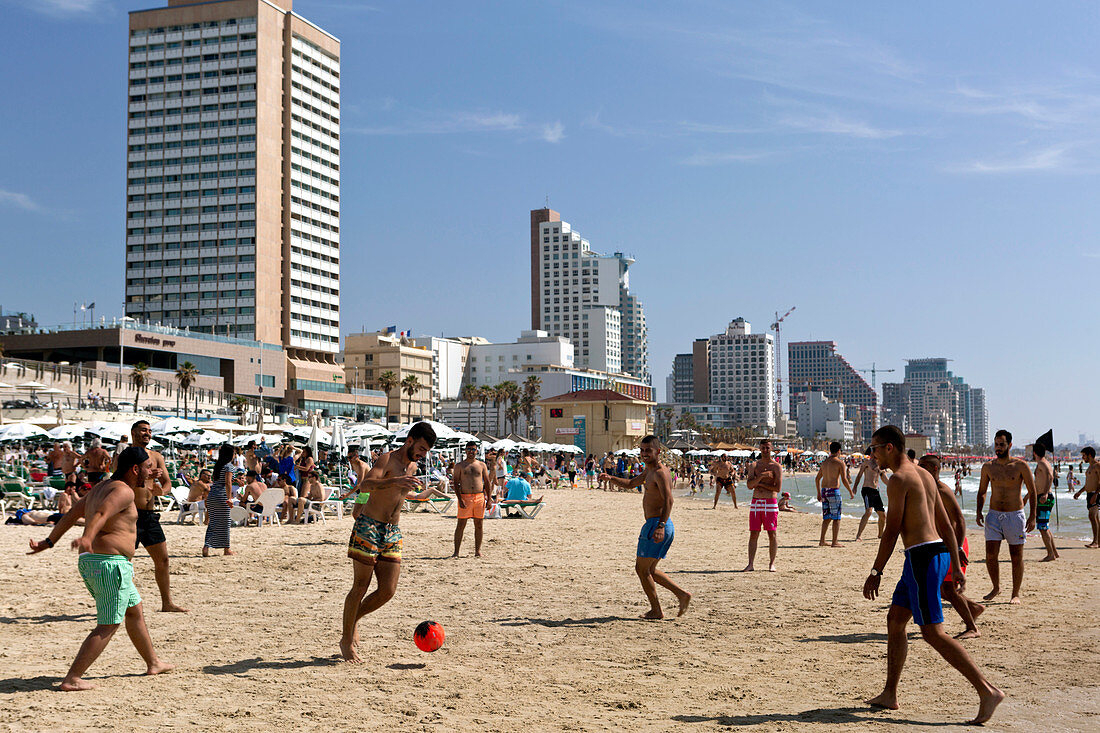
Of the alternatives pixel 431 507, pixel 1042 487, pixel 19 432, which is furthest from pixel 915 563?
pixel 19 432

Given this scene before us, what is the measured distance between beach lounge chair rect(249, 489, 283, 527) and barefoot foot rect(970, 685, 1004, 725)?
14.3 m

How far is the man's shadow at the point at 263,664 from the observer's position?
252 inches

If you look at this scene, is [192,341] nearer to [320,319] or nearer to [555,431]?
[320,319]

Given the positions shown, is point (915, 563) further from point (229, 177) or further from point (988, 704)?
Result: point (229, 177)

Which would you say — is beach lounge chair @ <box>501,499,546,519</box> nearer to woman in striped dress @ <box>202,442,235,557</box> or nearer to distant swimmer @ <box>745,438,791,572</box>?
woman in striped dress @ <box>202,442,235,557</box>

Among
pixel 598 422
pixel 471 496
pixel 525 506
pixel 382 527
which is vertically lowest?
pixel 525 506

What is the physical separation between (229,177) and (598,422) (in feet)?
156

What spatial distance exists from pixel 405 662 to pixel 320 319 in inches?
3711

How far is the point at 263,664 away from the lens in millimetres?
6609

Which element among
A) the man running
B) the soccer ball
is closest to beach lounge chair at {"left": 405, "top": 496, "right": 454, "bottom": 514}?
the man running

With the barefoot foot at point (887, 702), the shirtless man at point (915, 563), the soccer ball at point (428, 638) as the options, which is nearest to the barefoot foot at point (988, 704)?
the shirtless man at point (915, 563)

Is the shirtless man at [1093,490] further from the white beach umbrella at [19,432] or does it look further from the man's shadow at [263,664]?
the white beach umbrella at [19,432]

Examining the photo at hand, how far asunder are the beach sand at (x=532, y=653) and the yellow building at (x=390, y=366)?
97327 millimetres

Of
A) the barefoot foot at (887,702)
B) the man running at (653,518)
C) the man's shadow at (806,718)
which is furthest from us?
the man running at (653,518)
